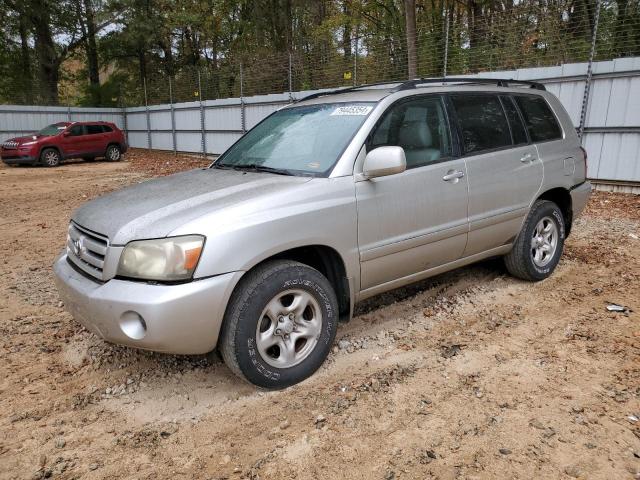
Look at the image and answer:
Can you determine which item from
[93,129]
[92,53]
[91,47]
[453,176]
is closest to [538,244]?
[453,176]

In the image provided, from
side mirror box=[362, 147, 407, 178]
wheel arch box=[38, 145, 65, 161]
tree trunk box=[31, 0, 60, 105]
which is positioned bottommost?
wheel arch box=[38, 145, 65, 161]

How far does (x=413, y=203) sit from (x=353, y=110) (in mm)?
791

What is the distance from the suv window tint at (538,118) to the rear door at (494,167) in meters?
0.13

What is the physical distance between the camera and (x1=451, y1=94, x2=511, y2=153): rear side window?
3930mm

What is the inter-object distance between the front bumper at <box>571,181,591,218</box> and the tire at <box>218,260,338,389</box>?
301 cm

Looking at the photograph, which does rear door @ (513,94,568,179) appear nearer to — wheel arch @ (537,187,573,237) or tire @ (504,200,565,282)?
wheel arch @ (537,187,573,237)

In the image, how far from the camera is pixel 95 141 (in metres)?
18.4

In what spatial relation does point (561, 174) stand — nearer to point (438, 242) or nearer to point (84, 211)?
point (438, 242)

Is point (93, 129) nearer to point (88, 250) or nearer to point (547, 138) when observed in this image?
point (88, 250)

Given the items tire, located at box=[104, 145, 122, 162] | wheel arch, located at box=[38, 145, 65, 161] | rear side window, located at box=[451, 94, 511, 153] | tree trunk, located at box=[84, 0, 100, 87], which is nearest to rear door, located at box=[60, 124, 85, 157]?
wheel arch, located at box=[38, 145, 65, 161]

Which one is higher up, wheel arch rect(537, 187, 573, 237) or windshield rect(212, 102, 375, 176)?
windshield rect(212, 102, 375, 176)

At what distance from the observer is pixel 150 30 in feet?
94.1

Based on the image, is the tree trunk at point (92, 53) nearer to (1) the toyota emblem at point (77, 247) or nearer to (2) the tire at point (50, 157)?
(2) the tire at point (50, 157)

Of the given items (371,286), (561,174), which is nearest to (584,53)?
(561,174)
